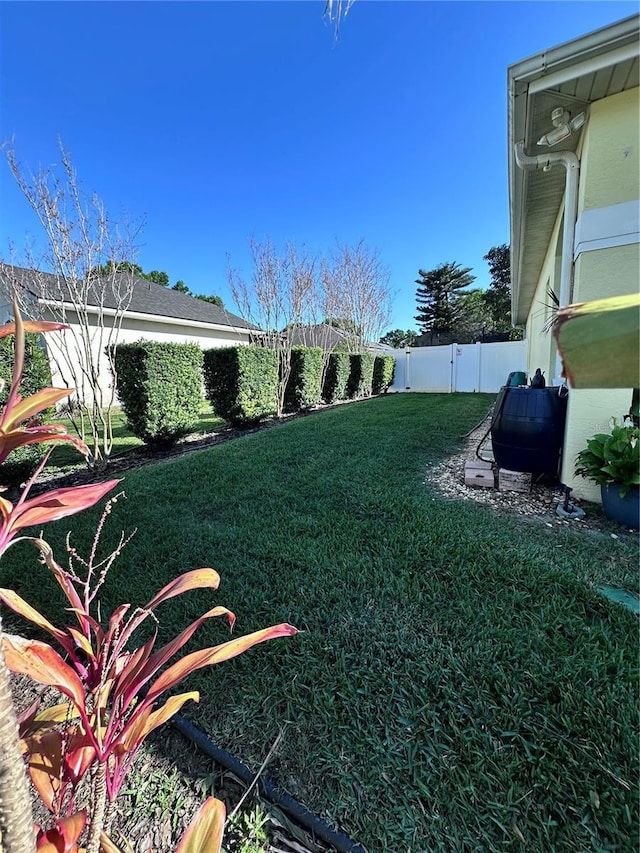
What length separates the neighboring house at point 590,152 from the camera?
8.73 feet

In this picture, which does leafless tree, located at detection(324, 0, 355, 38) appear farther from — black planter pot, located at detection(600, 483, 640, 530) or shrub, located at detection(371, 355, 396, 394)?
shrub, located at detection(371, 355, 396, 394)

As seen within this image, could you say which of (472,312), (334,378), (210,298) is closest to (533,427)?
(334,378)

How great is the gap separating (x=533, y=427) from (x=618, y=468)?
2.40 ft

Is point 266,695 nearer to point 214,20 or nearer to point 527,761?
point 527,761

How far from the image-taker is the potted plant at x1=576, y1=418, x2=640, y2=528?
2701 mm

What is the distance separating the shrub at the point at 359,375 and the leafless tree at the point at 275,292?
348 centimetres

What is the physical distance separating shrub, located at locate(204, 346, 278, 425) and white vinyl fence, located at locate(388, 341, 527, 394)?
944 cm

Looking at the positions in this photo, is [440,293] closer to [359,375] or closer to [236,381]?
[359,375]

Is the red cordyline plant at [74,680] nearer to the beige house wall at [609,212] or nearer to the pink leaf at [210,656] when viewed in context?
the pink leaf at [210,656]

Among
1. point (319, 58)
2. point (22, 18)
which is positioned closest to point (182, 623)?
point (22, 18)

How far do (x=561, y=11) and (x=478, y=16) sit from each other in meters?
0.79

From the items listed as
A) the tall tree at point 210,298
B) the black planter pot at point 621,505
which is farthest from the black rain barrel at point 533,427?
the tall tree at point 210,298

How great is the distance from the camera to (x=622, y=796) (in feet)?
3.78

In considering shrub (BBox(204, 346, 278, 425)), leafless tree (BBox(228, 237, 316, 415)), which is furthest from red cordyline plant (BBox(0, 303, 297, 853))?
leafless tree (BBox(228, 237, 316, 415))
